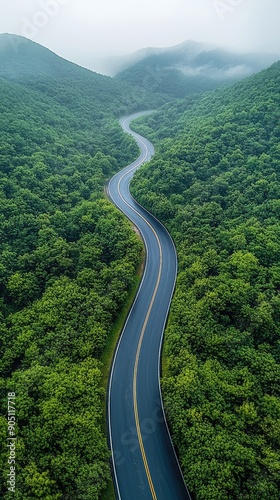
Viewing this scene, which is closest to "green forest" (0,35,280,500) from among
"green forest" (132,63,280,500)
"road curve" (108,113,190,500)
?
"green forest" (132,63,280,500)

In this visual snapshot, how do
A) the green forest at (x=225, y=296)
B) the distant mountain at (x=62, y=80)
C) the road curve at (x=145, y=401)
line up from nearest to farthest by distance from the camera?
the green forest at (x=225, y=296) < the road curve at (x=145, y=401) < the distant mountain at (x=62, y=80)

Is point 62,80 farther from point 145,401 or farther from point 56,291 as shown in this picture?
point 145,401

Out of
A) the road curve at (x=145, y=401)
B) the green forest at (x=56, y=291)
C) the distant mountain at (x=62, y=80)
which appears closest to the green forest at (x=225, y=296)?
the road curve at (x=145, y=401)

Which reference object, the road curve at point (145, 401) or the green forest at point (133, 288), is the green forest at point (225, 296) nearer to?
the green forest at point (133, 288)

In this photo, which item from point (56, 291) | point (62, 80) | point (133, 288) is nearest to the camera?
point (56, 291)

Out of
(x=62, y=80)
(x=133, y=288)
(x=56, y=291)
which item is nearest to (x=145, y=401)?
(x=133, y=288)

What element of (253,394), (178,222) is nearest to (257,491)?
(253,394)
